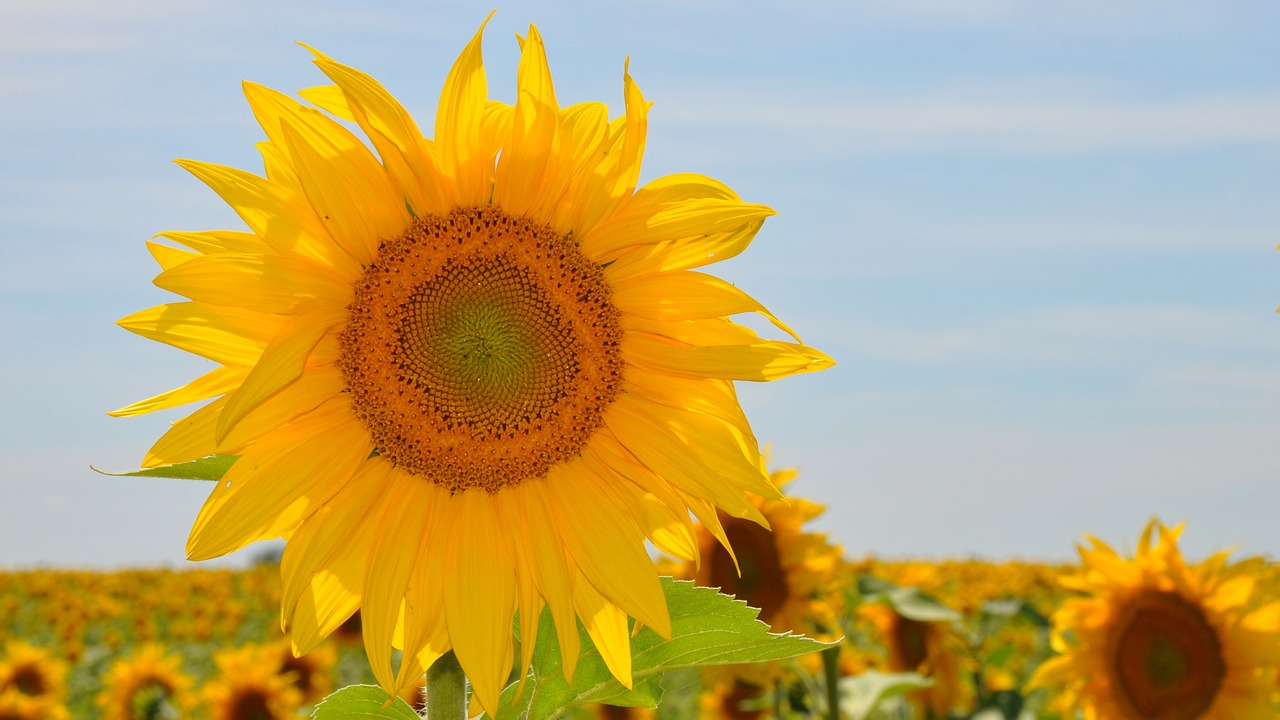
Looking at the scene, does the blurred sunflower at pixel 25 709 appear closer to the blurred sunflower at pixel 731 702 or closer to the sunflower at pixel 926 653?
the blurred sunflower at pixel 731 702

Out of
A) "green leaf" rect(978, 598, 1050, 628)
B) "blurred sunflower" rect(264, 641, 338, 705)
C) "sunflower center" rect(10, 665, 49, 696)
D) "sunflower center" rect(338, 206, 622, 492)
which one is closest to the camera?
"sunflower center" rect(338, 206, 622, 492)

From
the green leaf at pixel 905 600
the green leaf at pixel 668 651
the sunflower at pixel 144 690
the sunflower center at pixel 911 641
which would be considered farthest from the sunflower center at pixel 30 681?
the green leaf at pixel 668 651

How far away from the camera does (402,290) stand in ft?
8.46

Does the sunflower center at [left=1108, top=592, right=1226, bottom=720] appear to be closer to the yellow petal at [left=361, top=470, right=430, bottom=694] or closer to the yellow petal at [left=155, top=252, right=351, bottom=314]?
the yellow petal at [left=361, top=470, right=430, bottom=694]

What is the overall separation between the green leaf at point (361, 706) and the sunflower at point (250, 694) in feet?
21.6

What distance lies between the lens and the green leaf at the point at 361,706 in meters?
2.45

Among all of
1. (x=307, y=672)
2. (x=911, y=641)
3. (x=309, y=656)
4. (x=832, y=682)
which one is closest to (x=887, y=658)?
(x=911, y=641)

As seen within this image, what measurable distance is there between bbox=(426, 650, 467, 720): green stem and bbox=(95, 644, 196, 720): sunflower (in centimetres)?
853

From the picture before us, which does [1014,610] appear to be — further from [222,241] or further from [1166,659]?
[222,241]

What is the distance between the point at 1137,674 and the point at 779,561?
1.93m

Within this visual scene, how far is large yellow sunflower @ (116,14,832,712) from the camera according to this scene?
2.41 meters

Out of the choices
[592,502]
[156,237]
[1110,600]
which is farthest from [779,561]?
[156,237]

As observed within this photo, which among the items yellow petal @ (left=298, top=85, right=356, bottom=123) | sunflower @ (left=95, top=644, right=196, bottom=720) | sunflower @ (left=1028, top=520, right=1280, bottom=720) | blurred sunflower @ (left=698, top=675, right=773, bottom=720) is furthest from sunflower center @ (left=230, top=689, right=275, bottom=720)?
yellow petal @ (left=298, top=85, right=356, bottom=123)

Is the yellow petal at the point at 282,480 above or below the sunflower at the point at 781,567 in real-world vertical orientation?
above
